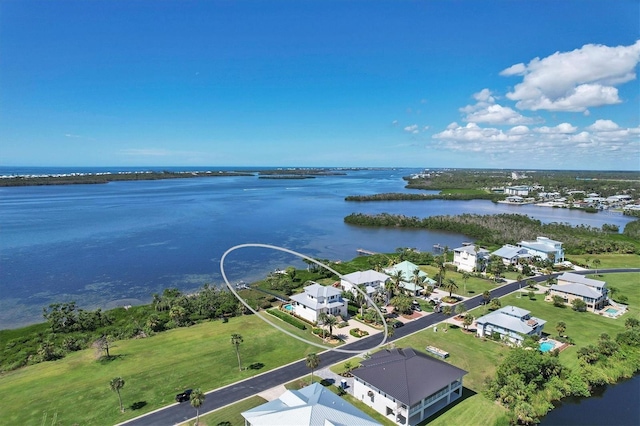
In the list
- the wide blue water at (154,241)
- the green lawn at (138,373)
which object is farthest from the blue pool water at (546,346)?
the wide blue water at (154,241)

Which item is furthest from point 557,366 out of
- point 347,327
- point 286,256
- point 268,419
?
point 286,256

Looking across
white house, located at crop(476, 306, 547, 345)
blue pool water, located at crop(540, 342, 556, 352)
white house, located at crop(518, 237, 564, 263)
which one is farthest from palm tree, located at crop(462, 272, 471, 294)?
white house, located at crop(518, 237, 564, 263)

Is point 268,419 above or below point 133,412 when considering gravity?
above

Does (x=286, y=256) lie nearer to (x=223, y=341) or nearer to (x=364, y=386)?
(x=223, y=341)

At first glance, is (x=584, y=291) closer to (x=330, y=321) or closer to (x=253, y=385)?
(x=330, y=321)

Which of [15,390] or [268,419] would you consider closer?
[268,419]

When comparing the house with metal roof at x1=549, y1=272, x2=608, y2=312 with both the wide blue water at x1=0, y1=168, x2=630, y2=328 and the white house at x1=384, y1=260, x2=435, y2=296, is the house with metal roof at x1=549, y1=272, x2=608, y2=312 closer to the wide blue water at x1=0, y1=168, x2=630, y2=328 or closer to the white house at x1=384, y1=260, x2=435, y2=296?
the white house at x1=384, y1=260, x2=435, y2=296

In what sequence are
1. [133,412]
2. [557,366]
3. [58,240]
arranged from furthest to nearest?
1. [58,240]
2. [557,366]
3. [133,412]
